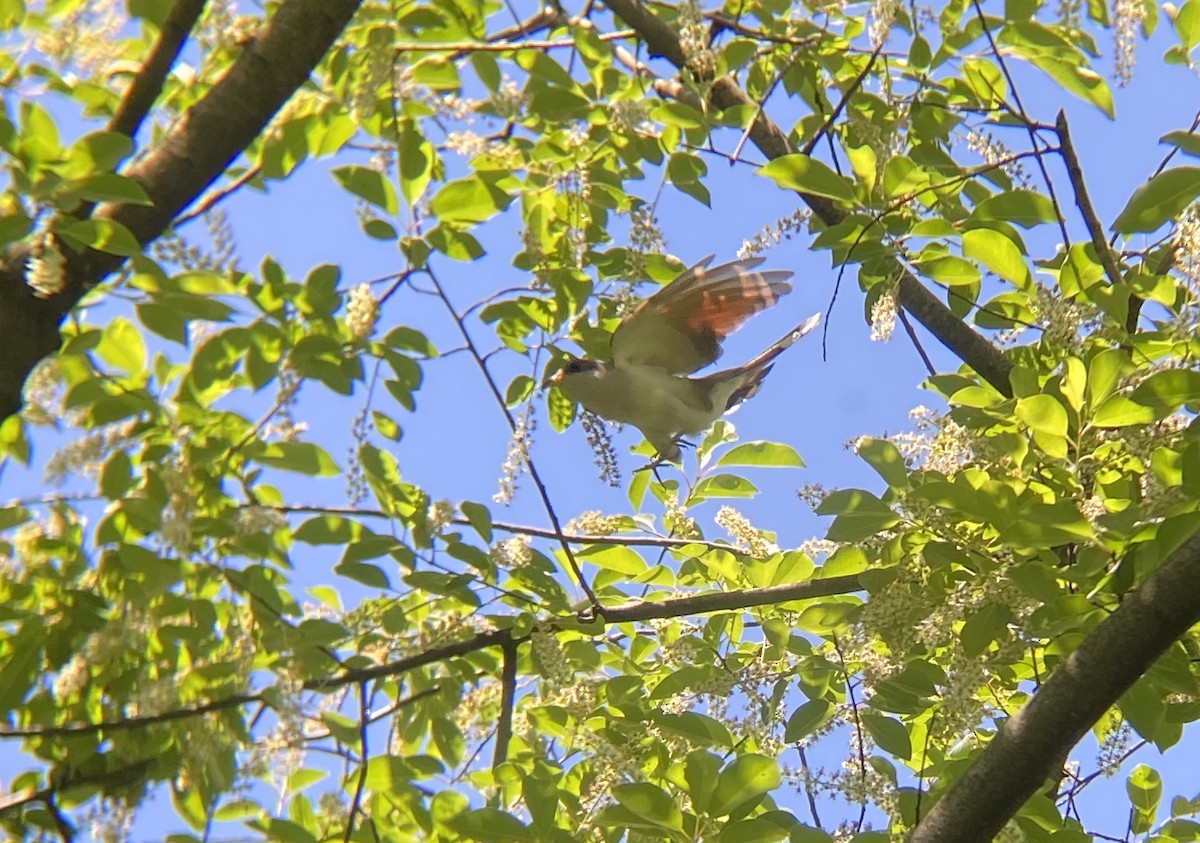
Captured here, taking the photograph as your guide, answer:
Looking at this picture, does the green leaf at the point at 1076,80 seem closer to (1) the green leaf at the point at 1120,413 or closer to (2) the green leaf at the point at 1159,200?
(2) the green leaf at the point at 1159,200

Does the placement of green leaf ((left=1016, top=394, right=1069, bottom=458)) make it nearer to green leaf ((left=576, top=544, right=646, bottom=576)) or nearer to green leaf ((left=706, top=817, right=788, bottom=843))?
green leaf ((left=706, top=817, right=788, bottom=843))

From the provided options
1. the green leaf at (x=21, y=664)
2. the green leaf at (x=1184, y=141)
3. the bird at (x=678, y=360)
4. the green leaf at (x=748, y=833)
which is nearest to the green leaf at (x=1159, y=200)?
the green leaf at (x=1184, y=141)

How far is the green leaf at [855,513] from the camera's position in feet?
5.45

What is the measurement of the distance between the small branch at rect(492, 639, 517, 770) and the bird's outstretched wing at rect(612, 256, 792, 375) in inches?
27.7

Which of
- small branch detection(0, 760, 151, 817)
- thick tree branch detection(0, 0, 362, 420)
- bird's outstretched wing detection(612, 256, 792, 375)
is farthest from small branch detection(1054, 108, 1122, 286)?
small branch detection(0, 760, 151, 817)

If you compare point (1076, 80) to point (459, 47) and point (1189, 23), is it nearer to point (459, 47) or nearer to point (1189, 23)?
point (1189, 23)

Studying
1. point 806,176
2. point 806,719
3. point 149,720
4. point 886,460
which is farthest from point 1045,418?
point 149,720

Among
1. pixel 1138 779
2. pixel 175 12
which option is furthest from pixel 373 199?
pixel 1138 779

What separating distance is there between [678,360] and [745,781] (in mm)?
1368

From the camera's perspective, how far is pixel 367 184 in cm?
177

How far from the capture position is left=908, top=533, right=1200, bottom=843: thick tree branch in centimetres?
135

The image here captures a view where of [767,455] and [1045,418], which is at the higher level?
[767,455]

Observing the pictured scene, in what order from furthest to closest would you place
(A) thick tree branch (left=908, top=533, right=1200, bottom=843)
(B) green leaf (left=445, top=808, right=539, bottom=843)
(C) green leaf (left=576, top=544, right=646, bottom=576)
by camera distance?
(C) green leaf (left=576, top=544, right=646, bottom=576) < (B) green leaf (left=445, top=808, right=539, bottom=843) < (A) thick tree branch (left=908, top=533, right=1200, bottom=843)

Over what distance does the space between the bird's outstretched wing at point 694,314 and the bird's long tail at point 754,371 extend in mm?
136
